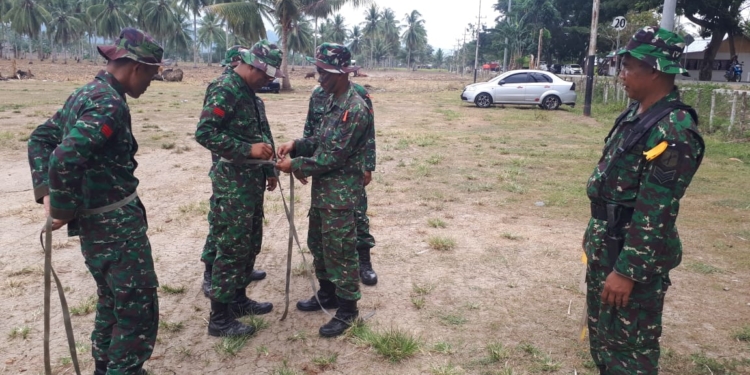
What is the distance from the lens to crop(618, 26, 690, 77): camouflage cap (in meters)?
2.06

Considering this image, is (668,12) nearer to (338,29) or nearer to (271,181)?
(271,181)

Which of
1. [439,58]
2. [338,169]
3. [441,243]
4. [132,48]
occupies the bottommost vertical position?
[441,243]

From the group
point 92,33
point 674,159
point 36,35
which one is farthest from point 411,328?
point 92,33

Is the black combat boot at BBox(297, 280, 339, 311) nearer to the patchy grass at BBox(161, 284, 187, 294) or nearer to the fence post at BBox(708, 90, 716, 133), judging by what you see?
the patchy grass at BBox(161, 284, 187, 294)

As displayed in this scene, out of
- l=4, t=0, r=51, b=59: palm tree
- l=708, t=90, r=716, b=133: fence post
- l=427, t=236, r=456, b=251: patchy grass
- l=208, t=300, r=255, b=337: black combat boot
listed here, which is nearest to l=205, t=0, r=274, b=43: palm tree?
l=708, t=90, r=716, b=133: fence post

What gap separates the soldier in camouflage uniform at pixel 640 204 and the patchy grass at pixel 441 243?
2.54m

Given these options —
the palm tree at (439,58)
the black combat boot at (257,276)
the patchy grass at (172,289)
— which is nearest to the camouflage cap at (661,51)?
the black combat boot at (257,276)

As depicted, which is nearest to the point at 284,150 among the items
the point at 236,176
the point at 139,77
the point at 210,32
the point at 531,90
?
the point at 236,176

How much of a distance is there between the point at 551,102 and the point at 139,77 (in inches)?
671

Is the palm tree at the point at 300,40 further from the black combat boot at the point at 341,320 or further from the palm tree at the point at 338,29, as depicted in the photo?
the black combat boot at the point at 341,320

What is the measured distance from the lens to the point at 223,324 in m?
3.21

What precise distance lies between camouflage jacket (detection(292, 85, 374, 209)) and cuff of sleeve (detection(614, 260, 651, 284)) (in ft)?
5.30

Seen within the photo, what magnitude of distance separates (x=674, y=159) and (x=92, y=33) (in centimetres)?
8169

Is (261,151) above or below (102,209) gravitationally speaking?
above
